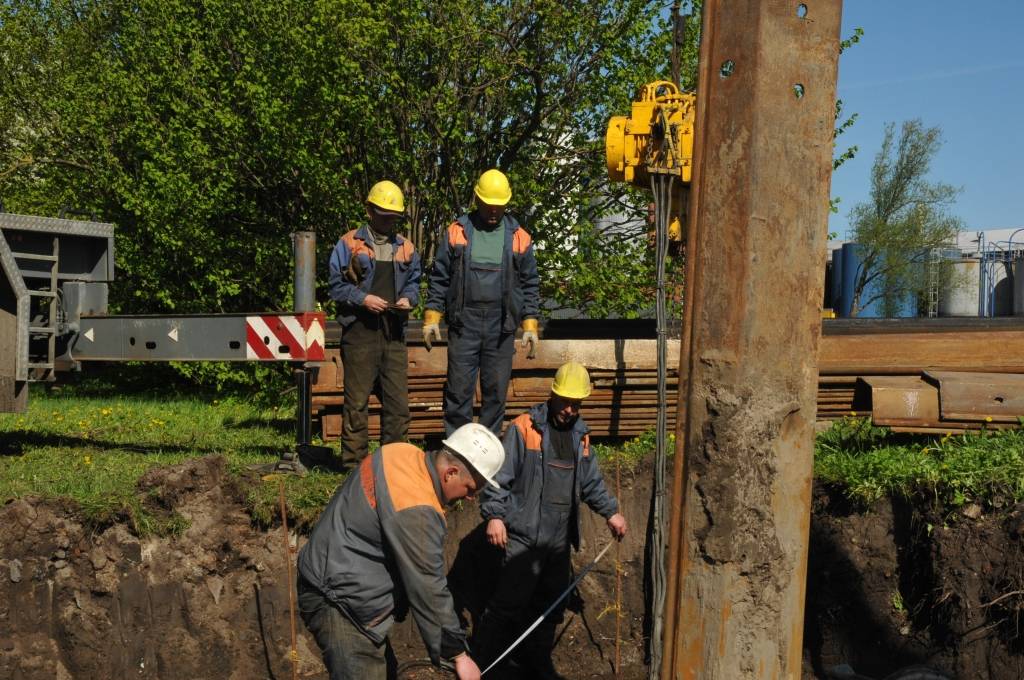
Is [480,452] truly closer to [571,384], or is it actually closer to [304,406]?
[571,384]

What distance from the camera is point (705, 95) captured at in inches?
88.9

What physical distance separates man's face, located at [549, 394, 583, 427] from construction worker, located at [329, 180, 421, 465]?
56.4 inches

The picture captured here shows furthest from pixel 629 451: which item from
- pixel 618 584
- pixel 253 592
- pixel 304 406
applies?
pixel 253 592

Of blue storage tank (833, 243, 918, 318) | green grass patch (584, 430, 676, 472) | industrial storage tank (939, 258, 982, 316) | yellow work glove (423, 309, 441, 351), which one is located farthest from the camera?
blue storage tank (833, 243, 918, 318)

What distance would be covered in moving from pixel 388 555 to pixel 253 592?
326 centimetres

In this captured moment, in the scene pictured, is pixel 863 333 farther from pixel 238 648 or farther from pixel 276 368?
pixel 276 368

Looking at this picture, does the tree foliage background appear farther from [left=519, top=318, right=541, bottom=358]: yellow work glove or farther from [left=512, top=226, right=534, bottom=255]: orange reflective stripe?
[left=512, top=226, right=534, bottom=255]: orange reflective stripe

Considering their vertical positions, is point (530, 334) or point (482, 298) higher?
point (482, 298)

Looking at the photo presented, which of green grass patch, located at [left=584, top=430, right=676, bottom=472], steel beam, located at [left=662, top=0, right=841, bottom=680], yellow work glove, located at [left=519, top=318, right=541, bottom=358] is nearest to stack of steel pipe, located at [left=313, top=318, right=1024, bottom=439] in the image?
green grass patch, located at [left=584, top=430, right=676, bottom=472]

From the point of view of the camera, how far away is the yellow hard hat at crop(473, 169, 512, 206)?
24.2ft

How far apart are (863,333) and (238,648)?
573cm

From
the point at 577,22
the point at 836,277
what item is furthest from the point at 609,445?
the point at 836,277

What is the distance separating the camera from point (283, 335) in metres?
7.68

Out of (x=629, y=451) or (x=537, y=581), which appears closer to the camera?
(x=537, y=581)
